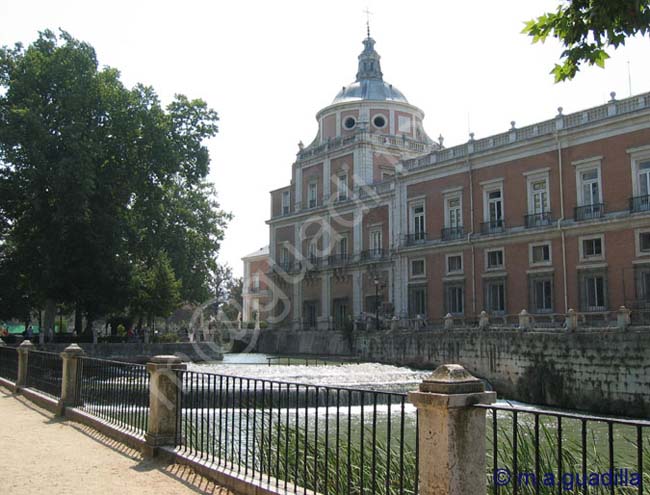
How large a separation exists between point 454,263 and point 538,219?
5898 mm

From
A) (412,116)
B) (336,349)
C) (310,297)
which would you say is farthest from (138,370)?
(412,116)

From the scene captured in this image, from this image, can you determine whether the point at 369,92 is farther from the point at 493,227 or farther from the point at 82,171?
the point at 82,171

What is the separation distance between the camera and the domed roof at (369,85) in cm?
5281

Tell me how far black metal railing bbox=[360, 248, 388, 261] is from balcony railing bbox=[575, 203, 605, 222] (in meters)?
15.0

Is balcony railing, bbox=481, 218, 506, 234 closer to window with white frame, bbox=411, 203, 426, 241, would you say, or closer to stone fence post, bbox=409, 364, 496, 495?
window with white frame, bbox=411, 203, 426, 241

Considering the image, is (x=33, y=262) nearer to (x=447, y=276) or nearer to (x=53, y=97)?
(x=53, y=97)

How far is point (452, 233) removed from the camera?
38.3 metres

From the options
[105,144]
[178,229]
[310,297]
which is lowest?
[310,297]

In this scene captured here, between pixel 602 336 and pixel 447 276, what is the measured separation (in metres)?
14.8

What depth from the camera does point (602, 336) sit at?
23.5m

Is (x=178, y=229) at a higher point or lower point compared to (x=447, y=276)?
higher

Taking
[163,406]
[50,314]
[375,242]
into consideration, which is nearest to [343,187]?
[375,242]

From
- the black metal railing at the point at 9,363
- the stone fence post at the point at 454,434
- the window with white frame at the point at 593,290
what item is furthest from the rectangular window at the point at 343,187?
the stone fence post at the point at 454,434

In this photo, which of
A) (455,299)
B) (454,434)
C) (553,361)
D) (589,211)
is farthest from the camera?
(455,299)
